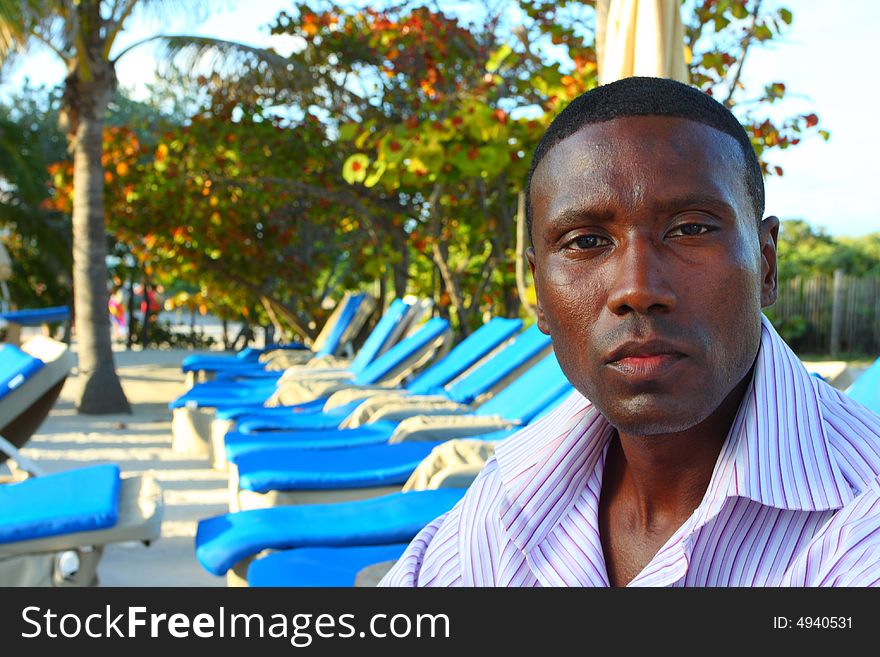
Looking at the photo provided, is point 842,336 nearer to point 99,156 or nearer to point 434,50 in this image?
point 434,50

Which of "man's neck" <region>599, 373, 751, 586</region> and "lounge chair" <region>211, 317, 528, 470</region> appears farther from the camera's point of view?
"lounge chair" <region>211, 317, 528, 470</region>

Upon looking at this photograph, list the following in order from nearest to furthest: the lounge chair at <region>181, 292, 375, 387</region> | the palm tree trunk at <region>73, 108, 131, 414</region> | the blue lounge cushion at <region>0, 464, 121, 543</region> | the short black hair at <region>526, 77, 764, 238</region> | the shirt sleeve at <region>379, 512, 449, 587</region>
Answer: the short black hair at <region>526, 77, 764, 238</region>, the shirt sleeve at <region>379, 512, 449, 587</region>, the blue lounge cushion at <region>0, 464, 121, 543</region>, the palm tree trunk at <region>73, 108, 131, 414</region>, the lounge chair at <region>181, 292, 375, 387</region>

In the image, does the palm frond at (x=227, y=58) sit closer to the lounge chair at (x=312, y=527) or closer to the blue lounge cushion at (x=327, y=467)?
the blue lounge cushion at (x=327, y=467)

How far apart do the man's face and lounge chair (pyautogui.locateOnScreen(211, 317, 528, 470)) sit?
490cm

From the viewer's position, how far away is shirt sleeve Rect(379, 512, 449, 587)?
118 centimetres

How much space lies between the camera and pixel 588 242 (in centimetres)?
95

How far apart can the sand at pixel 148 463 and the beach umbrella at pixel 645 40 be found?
2835 mm

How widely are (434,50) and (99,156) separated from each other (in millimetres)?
3815

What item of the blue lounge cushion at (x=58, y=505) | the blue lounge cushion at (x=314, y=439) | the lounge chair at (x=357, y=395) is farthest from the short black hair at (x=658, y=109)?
the lounge chair at (x=357, y=395)

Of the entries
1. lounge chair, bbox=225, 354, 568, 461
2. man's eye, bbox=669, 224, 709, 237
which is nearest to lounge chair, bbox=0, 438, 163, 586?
lounge chair, bbox=225, 354, 568, 461

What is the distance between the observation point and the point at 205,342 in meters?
22.1
